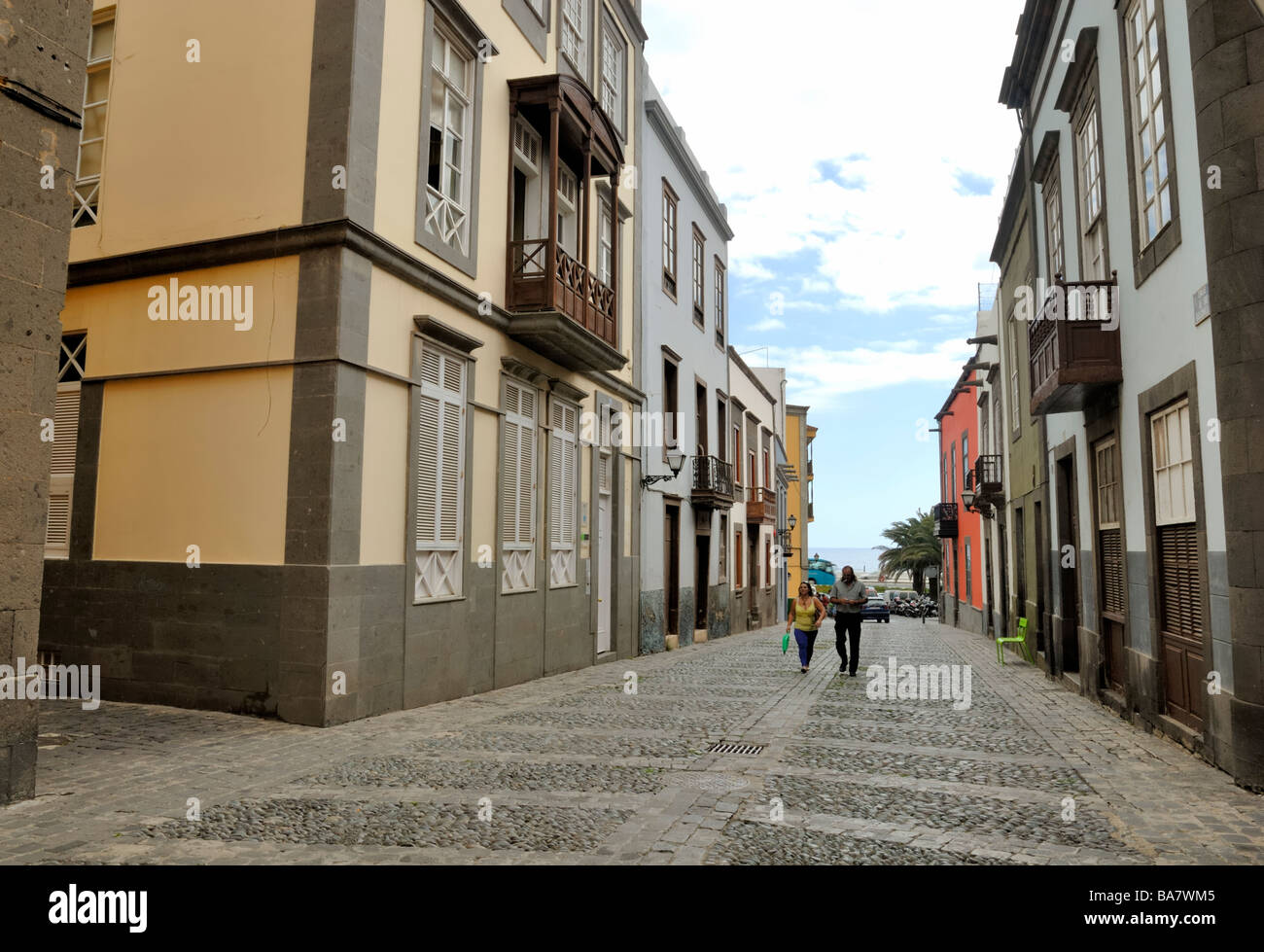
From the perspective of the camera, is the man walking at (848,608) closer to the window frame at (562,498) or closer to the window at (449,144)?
the window frame at (562,498)

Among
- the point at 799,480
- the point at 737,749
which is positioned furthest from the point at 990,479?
the point at 799,480

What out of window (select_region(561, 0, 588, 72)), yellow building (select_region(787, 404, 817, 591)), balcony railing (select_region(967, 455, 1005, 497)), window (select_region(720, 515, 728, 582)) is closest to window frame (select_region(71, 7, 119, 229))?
window (select_region(561, 0, 588, 72))

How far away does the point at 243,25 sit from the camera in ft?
31.0

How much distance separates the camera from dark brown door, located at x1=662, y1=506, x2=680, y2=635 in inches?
767

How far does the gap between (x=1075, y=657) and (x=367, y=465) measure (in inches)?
394

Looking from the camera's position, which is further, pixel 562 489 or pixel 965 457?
pixel 965 457

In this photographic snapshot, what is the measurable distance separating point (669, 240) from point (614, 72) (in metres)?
3.97

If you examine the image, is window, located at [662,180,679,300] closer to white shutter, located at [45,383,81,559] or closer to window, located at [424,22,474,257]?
window, located at [424,22,474,257]

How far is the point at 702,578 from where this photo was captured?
73.4ft

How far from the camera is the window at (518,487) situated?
38.7ft

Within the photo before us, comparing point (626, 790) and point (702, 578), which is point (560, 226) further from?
point (702, 578)

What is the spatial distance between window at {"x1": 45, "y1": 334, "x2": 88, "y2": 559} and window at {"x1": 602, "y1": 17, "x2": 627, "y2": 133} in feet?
31.6

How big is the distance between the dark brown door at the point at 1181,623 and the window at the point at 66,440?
35.4 ft

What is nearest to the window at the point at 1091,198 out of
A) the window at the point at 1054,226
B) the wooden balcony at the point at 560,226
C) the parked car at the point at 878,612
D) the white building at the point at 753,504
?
the window at the point at 1054,226
